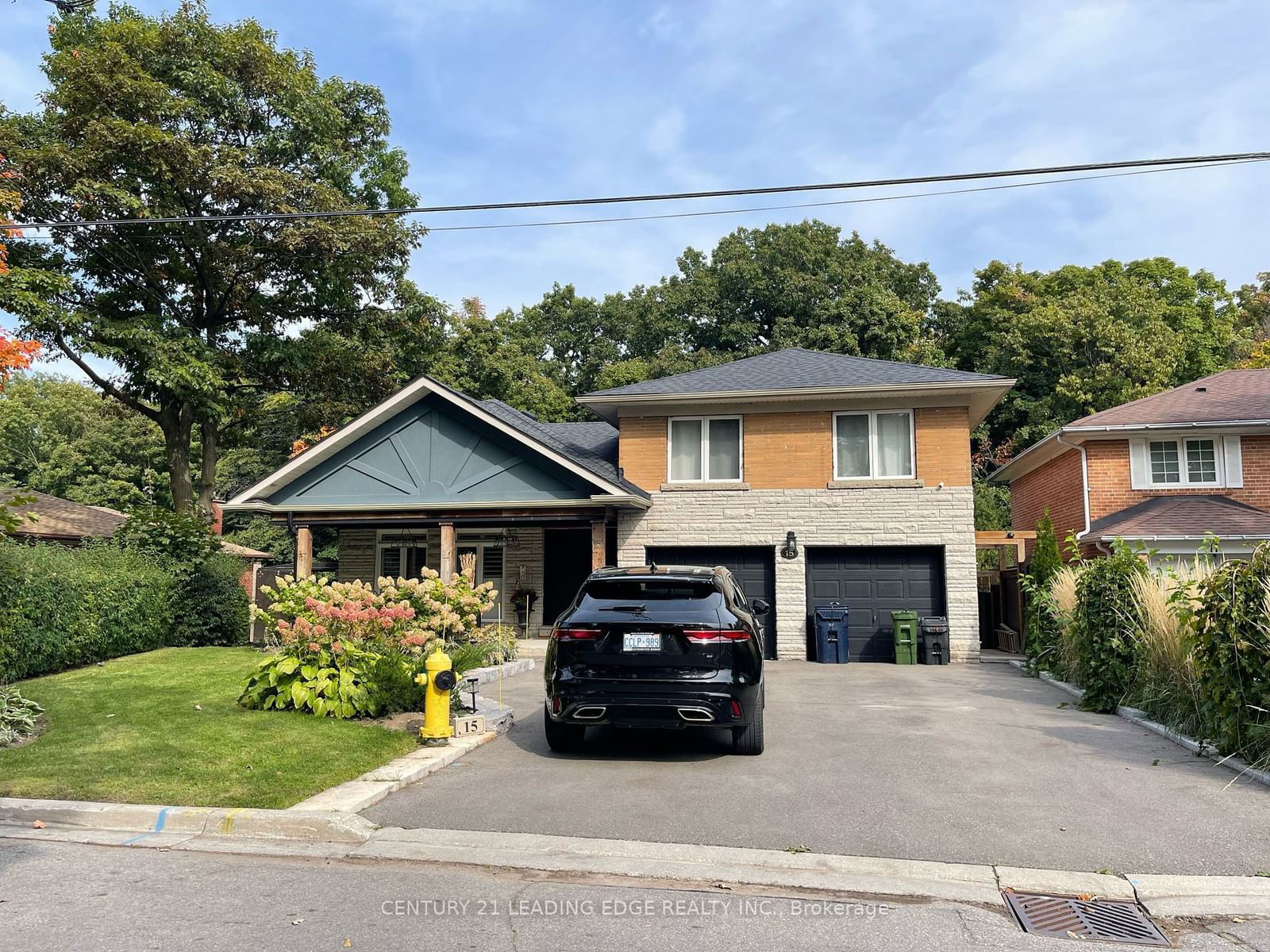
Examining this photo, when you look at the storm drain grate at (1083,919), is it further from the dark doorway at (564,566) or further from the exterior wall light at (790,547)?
the dark doorway at (564,566)

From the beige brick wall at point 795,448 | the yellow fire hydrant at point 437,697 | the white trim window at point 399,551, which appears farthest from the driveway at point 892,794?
the white trim window at point 399,551

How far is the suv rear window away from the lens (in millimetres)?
7793

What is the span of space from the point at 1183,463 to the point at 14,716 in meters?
21.4

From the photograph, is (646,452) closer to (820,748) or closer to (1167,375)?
(820,748)

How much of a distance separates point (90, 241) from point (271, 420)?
39.6ft

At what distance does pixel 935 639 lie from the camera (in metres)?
17.0

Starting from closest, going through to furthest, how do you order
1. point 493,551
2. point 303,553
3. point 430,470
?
1. point 430,470
2. point 303,553
3. point 493,551

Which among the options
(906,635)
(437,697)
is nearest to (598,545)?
(906,635)

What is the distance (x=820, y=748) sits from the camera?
839cm

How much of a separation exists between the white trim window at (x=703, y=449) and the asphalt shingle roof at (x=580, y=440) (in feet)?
3.30

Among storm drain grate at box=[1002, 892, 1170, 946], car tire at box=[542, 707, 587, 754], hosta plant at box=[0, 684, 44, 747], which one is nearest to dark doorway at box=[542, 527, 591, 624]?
hosta plant at box=[0, 684, 44, 747]

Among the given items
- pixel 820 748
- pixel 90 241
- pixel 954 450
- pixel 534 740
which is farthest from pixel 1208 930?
pixel 90 241

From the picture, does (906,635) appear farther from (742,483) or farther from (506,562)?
(506,562)

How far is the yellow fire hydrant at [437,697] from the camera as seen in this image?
8.21m
